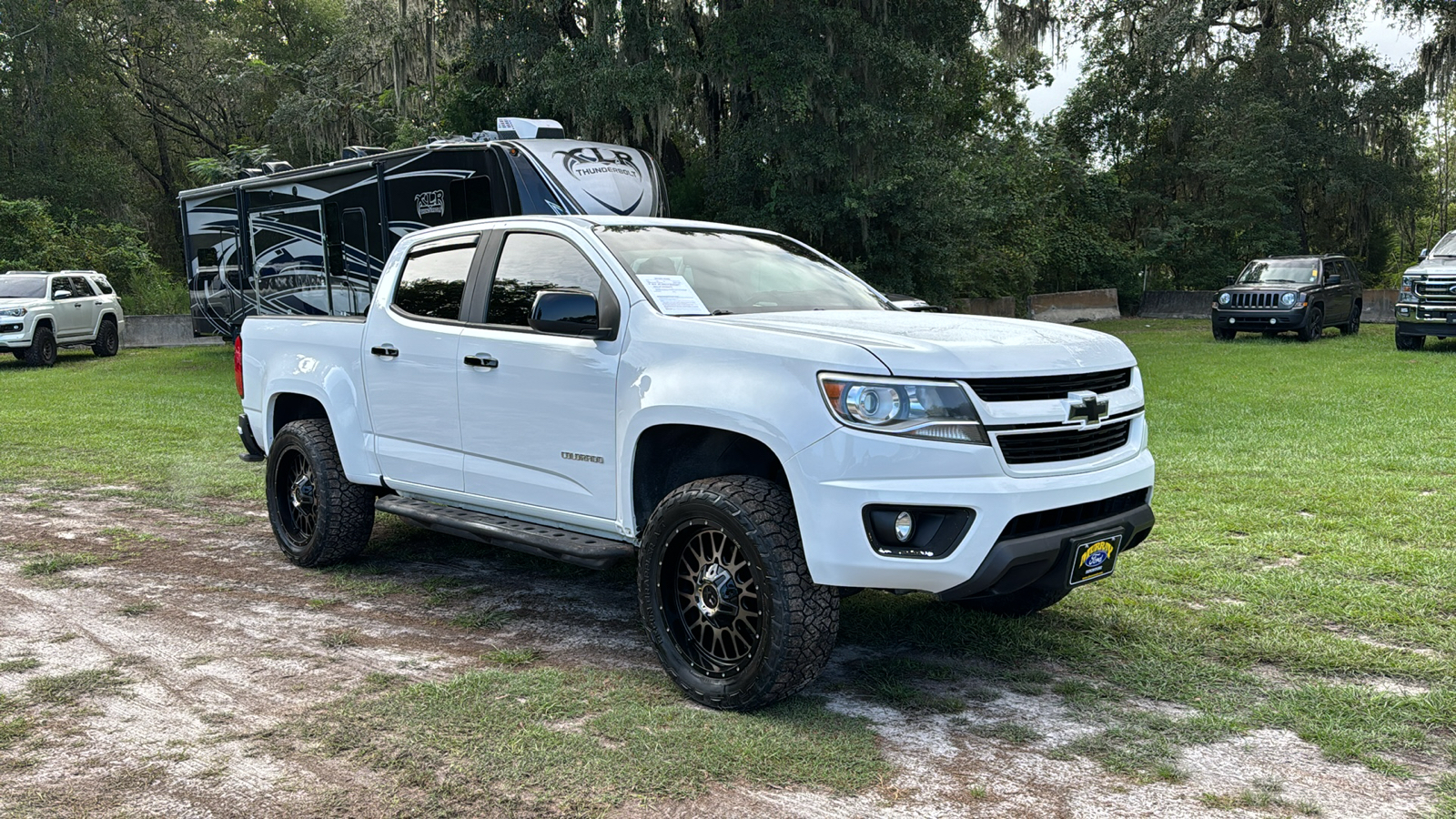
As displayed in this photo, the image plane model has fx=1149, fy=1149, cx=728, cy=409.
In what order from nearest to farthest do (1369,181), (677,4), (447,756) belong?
1. (447,756)
2. (677,4)
3. (1369,181)

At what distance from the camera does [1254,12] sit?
115ft

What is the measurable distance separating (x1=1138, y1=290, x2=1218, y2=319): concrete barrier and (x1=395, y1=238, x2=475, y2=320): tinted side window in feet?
96.2

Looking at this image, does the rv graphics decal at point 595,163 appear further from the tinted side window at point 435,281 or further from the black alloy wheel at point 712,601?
the black alloy wheel at point 712,601

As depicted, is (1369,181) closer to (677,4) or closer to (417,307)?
(677,4)

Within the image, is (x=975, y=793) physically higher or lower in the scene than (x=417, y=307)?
lower

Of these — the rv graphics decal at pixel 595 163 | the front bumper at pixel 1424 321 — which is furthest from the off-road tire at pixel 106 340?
the front bumper at pixel 1424 321

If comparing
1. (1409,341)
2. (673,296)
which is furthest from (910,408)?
(1409,341)

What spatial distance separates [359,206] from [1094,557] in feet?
42.1

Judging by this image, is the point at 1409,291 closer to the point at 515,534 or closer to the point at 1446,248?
the point at 1446,248

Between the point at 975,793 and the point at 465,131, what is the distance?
22.0 metres

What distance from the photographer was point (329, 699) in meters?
4.35

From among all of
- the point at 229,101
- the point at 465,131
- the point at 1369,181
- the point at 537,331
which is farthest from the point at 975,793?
the point at 229,101

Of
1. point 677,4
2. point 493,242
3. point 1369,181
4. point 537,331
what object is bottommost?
point 537,331

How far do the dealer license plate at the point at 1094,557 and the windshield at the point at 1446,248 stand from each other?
18.9 metres
